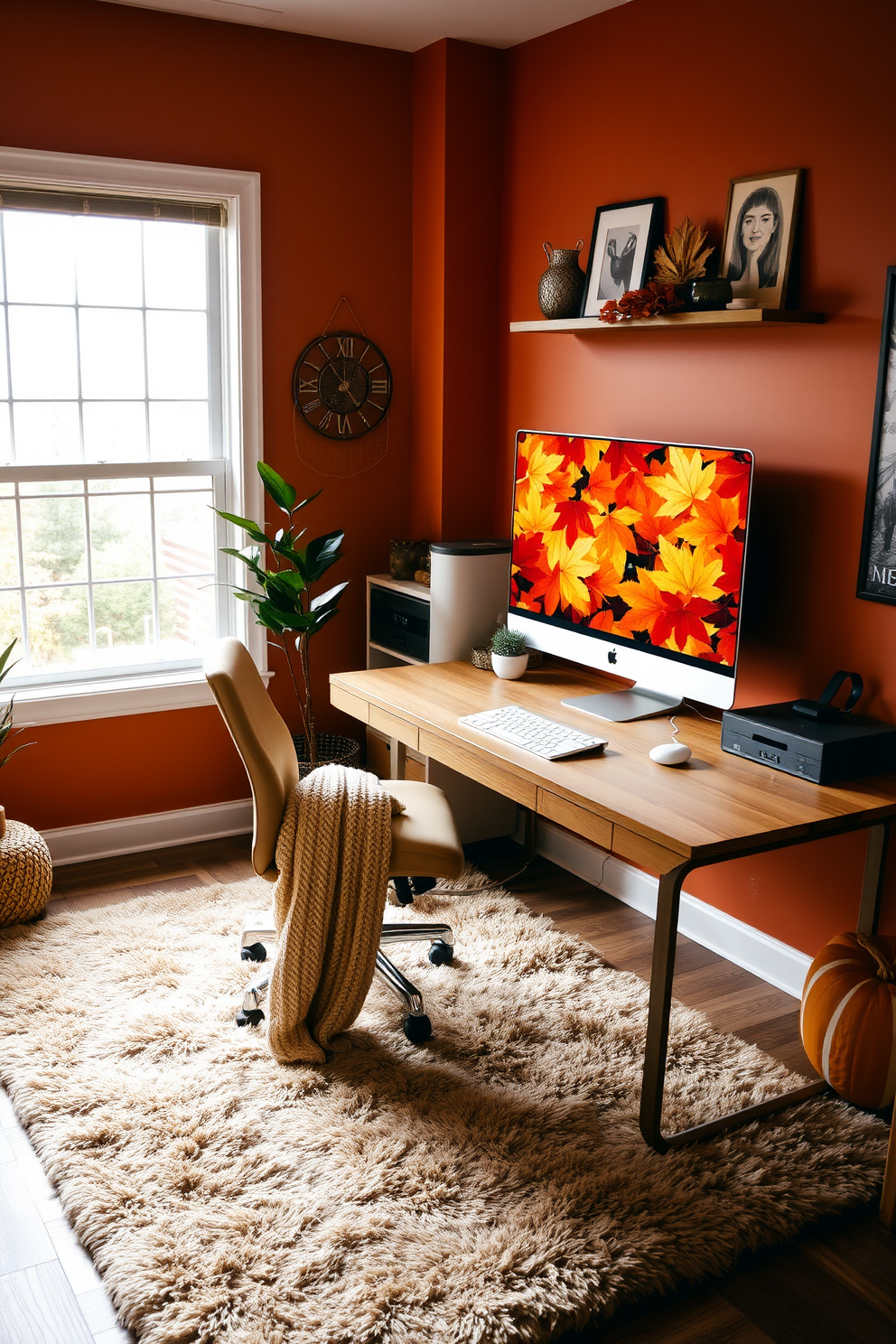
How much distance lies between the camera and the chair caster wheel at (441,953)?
3051mm

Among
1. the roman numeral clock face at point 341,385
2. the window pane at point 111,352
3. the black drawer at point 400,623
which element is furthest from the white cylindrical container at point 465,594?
the window pane at point 111,352

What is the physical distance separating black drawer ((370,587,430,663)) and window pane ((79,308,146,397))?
3.47ft

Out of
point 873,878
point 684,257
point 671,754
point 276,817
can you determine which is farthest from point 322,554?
point 873,878

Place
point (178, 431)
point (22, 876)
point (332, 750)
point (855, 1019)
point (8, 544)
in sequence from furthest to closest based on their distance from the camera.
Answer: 1. point (332, 750)
2. point (178, 431)
3. point (8, 544)
4. point (22, 876)
5. point (855, 1019)

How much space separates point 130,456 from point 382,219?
3.98 feet

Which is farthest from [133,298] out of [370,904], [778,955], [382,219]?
[778,955]

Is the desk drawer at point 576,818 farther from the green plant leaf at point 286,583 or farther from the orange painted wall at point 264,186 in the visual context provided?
the orange painted wall at point 264,186

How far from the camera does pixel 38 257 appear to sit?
11.2 ft

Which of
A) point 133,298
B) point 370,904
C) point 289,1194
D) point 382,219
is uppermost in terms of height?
point 382,219

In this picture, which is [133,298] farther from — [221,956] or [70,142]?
[221,956]

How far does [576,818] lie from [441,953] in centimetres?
85

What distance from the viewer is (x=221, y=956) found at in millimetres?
3053

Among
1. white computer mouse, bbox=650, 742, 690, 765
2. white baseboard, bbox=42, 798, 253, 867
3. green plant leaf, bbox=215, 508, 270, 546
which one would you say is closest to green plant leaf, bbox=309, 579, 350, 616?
green plant leaf, bbox=215, 508, 270, 546

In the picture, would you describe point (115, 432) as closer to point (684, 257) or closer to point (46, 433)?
point (46, 433)
